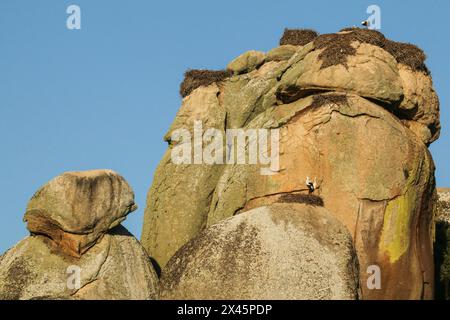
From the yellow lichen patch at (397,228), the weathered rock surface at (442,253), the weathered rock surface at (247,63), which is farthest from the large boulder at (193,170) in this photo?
the weathered rock surface at (442,253)

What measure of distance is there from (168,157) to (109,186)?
226 inches

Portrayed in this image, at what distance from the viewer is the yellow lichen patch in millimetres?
28484

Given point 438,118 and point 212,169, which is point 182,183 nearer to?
point 212,169

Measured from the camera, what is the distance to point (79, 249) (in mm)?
28391

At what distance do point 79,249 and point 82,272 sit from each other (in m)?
0.67

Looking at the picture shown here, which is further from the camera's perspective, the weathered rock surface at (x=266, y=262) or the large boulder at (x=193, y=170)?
the large boulder at (x=193, y=170)

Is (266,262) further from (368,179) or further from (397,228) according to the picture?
(397,228)

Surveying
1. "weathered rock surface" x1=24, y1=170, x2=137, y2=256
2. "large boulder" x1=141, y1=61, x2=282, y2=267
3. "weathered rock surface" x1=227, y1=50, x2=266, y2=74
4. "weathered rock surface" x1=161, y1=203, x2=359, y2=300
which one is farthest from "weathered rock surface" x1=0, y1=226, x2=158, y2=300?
"weathered rock surface" x1=227, y1=50, x2=266, y2=74

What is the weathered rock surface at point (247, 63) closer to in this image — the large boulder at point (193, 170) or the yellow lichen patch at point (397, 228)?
the large boulder at point (193, 170)

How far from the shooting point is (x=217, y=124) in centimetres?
3359

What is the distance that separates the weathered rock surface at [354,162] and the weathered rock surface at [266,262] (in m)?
2.92

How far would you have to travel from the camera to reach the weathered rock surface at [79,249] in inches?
A: 1101

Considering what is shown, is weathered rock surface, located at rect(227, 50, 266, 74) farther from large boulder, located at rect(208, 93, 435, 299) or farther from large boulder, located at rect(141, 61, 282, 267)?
large boulder, located at rect(208, 93, 435, 299)
